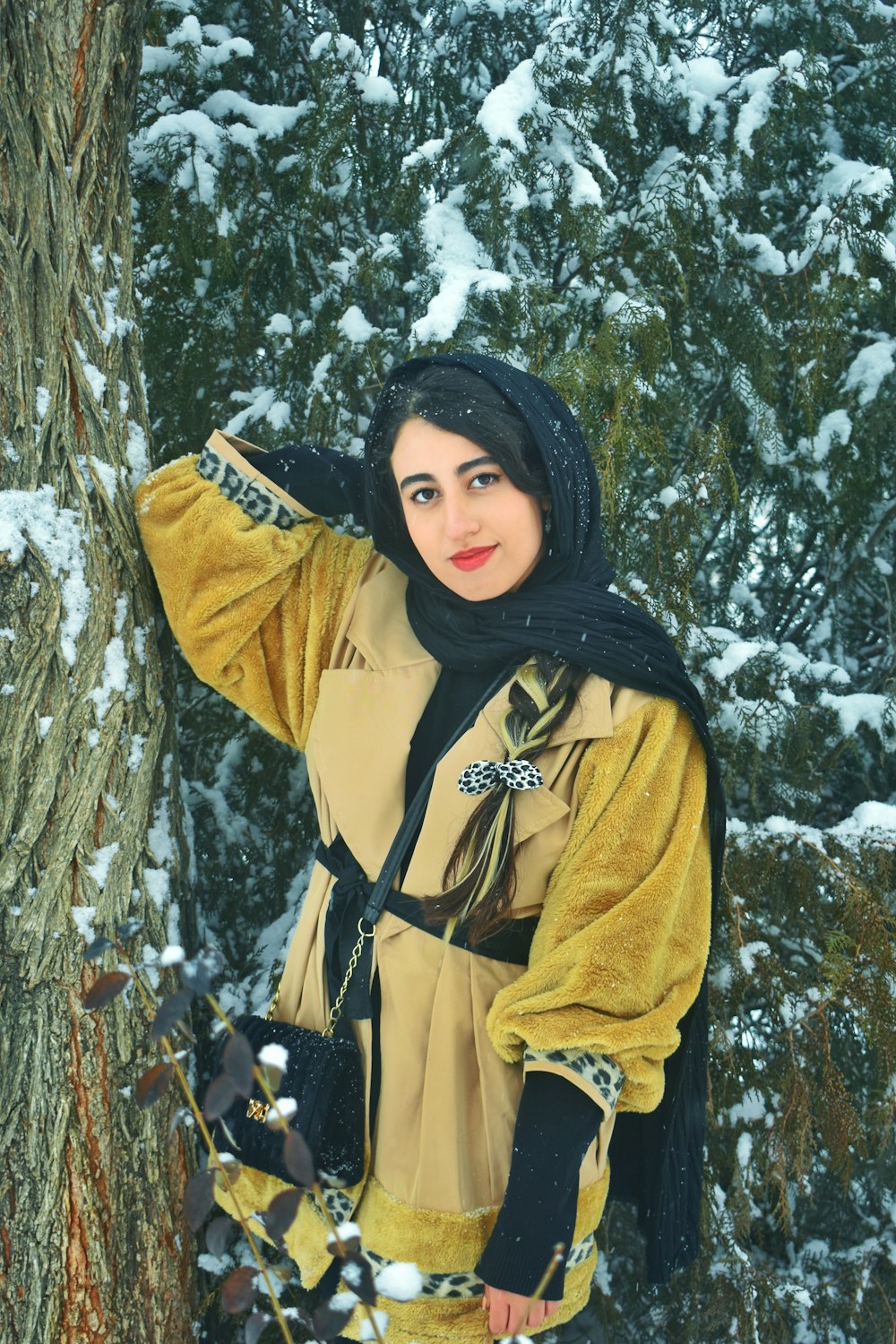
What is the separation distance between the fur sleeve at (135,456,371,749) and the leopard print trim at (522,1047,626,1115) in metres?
0.80

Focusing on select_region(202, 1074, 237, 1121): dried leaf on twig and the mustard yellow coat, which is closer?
select_region(202, 1074, 237, 1121): dried leaf on twig

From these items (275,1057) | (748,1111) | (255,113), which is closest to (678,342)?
(255,113)

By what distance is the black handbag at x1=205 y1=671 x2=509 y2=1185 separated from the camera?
1775 mm

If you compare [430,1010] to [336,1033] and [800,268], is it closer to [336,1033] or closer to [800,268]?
[336,1033]

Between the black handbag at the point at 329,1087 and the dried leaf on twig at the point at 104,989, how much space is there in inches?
17.9

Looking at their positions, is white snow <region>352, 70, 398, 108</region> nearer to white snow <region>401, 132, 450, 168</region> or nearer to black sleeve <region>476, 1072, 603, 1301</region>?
white snow <region>401, 132, 450, 168</region>

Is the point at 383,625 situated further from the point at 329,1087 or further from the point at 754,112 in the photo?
the point at 754,112

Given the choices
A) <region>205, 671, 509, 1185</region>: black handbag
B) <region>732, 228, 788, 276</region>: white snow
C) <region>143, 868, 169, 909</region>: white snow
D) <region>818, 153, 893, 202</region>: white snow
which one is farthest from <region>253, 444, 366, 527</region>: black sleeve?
<region>818, 153, 893, 202</region>: white snow

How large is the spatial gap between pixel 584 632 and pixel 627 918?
46 centimetres

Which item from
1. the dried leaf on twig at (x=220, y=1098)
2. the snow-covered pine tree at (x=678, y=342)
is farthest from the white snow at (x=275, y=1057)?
the snow-covered pine tree at (x=678, y=342)

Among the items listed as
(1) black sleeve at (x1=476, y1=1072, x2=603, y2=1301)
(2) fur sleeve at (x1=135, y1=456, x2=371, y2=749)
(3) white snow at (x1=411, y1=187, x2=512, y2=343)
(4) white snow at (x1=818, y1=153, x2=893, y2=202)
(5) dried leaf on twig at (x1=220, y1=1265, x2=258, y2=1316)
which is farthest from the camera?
(4) white snow at (x1=818, y1=153, x2=893, y2=202)

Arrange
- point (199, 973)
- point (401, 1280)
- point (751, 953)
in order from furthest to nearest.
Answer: point (751, 953), point (401, 1280), point (199, 973)

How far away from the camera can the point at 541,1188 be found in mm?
1602

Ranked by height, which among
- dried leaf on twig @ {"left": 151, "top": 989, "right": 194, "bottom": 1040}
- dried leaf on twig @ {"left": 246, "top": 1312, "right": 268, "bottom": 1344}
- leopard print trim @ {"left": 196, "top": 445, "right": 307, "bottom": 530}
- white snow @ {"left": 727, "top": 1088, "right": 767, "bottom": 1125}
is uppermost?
leopard print trim @ {"left": 196, "top": 445, "right": 307, "bottom": 530}
